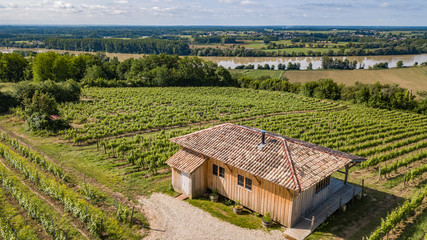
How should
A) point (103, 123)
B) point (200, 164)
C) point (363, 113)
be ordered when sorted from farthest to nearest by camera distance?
point (363, 113)
point (103, 123)
point (200, 164)

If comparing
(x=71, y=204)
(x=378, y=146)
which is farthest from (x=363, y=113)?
(x=71, y=204)

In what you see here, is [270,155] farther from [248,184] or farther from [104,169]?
[104,169]

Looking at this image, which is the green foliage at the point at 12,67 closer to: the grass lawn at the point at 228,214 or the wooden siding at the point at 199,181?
the wooden siding at the point at 199,181

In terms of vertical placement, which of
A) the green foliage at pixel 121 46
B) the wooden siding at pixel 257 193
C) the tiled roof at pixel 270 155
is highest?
the green foliage at pixel 121 46

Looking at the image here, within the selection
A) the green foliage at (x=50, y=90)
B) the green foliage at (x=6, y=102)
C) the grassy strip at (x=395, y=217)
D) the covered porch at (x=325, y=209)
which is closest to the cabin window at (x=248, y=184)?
the covered porch at (x=325, y=209)

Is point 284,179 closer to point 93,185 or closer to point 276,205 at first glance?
point 276,205

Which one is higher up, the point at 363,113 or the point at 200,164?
the point at 200,164
